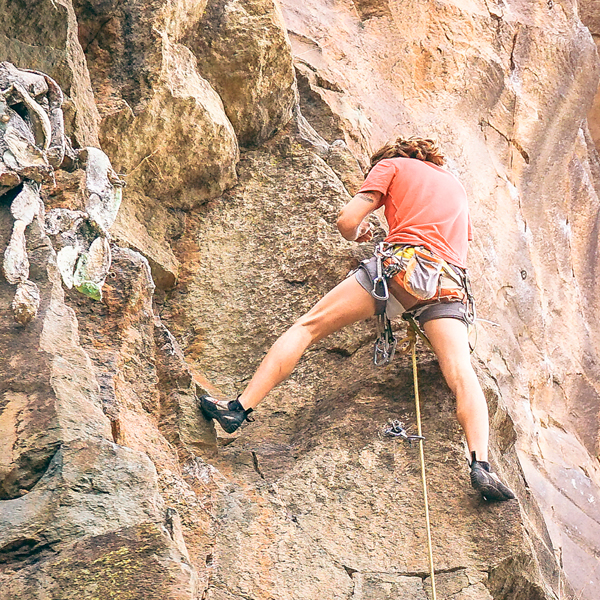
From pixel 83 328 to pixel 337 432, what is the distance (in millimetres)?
1491

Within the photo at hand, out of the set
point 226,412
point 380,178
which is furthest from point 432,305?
point 226,412

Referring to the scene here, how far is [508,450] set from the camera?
504 cm

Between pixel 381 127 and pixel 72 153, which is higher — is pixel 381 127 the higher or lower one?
the lower one

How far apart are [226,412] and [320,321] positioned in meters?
0.67

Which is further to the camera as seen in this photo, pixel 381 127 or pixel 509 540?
pixel 381 127

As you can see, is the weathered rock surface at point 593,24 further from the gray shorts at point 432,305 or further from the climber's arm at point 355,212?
the gray shorts at point 432,305

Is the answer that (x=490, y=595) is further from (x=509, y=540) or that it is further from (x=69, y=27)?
(x=69, y=27)

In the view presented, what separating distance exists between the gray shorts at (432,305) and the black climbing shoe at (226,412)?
89cm

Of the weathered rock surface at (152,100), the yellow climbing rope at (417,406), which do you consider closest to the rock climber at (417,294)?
the yellow climbing rope at (417,406)

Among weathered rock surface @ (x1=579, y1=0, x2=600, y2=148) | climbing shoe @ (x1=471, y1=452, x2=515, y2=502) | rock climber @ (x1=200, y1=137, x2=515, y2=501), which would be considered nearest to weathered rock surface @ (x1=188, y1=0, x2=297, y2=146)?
rock climber @ (x1=200, y1=137, x2=515, y2=501)

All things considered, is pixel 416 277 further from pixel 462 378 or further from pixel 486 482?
pixel 486 482

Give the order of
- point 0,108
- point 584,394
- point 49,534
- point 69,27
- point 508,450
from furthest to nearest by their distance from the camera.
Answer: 1. point 584,394
2. point 508,450
3. point 69,27
4. point 0,108
5. point 49,534

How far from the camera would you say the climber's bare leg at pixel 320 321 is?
4.25 meters

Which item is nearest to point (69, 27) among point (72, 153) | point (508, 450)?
point (72, 153)
